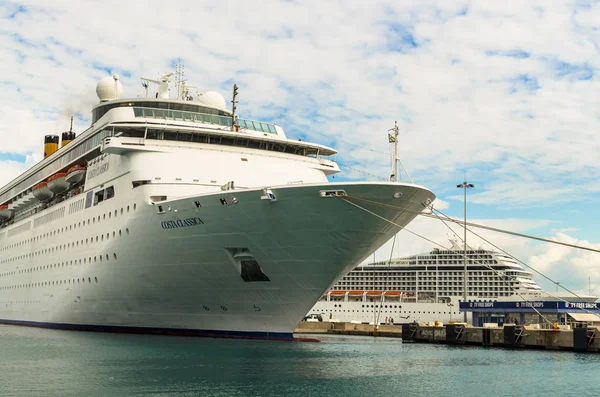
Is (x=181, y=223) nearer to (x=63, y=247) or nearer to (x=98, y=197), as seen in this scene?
(x=98, y=197)

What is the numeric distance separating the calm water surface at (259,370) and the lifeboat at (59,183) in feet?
32.9

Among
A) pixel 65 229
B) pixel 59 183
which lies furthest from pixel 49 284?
pixel 59 183

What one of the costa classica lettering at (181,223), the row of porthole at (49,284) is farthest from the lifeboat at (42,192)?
the costa classica lettering at (181,223)

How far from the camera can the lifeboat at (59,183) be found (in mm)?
36219

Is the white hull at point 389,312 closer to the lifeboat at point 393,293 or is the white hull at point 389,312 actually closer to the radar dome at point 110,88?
the lifeboat at point 393,293

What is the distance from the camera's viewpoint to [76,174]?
34.6m

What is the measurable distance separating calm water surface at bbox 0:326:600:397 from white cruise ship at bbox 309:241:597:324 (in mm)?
36641

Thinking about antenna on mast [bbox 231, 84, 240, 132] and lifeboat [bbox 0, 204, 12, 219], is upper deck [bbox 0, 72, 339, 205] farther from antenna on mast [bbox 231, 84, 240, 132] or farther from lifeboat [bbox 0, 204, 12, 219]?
lifeboat [bbox 0, 204, 12, 219]

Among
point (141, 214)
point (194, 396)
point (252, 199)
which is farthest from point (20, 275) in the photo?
point (194, 396)

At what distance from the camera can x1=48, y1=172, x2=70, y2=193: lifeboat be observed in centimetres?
3622

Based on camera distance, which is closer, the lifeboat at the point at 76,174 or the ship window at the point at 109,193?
the ship window at the point at 109,193

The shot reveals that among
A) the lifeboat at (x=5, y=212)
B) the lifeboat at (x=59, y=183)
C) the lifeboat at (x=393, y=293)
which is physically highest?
the lifeboat at (x=59, y=183)

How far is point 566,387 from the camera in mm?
19281

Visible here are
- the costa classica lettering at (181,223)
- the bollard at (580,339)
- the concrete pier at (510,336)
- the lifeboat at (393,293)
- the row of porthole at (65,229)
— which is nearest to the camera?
the costa classica lettering at (181,223)
